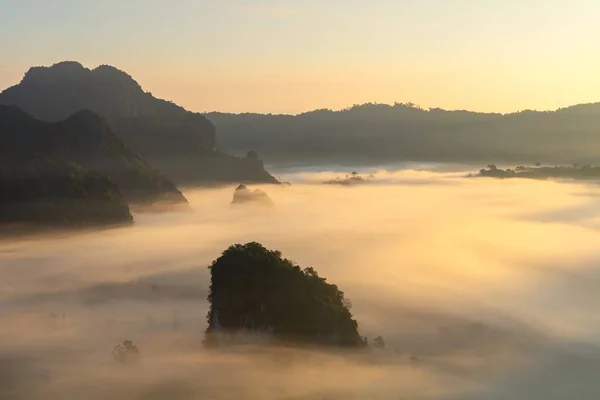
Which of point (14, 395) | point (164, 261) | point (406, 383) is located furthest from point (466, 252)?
point (14, 395)

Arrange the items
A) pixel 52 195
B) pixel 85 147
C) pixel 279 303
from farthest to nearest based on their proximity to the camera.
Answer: pixel 85 147 < pixel 52 195 < pixel 279 303

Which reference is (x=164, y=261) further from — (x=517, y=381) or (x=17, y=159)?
(x=517, y=381)

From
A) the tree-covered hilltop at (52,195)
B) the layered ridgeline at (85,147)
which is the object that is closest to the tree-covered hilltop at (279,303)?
the tree-covered hilltop at (52,195)

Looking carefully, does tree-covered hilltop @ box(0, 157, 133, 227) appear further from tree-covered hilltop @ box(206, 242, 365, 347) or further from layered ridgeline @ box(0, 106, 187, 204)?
tree-covered hilltop @ box(206, 242, 365, 347)

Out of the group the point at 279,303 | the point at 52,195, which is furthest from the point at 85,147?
the point at 279,303

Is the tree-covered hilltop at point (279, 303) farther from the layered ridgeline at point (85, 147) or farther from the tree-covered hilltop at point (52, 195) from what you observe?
the layered ridgeline at point (85, 147)

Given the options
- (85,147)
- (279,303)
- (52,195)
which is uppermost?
(85,147)

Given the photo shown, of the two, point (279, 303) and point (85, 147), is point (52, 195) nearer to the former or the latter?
point (85, 147)
